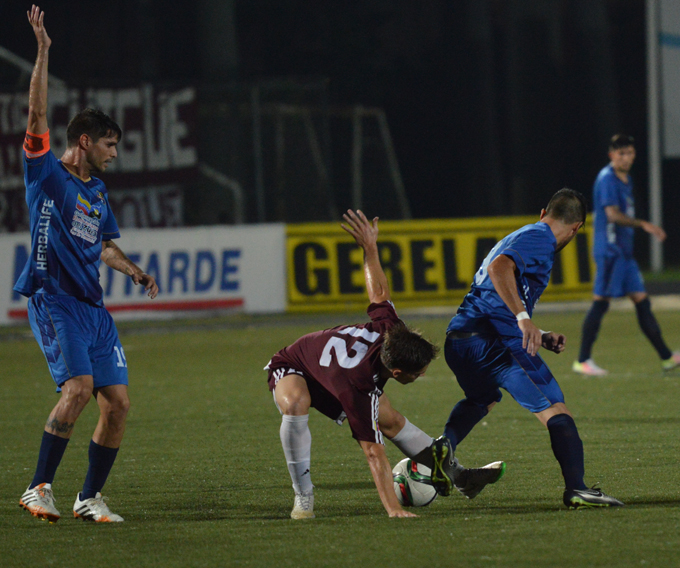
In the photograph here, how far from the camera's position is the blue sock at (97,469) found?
218 inches

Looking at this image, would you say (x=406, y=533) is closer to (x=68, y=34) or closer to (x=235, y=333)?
(x=235, y=333)

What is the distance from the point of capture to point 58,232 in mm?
5520

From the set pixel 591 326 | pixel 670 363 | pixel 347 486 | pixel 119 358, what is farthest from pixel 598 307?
pixel 119 358

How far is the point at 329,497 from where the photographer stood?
5.94 m

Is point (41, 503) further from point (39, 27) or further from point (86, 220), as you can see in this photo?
point (39, 27)

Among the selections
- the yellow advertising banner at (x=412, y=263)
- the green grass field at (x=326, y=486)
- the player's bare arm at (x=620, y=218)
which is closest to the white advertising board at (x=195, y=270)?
the yellow advertising banner at (x=412, y=263)

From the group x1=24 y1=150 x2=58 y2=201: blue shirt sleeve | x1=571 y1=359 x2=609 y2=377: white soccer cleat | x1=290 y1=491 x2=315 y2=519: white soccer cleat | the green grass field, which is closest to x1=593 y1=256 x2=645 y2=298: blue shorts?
x1=571 y1=359 x2=609 y2=377: white soccer cleat

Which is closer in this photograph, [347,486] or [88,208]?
[88,208]

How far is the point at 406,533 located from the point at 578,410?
161 inches

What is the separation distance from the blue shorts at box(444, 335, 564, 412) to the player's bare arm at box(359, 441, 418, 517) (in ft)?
2.39

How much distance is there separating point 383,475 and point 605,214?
20.1 feet

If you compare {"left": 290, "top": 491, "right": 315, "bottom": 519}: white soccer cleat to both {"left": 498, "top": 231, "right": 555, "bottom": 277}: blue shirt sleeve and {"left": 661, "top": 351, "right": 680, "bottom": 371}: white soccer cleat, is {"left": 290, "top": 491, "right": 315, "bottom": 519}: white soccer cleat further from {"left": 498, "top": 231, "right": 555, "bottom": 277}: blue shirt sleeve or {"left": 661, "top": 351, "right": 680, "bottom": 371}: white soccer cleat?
{"left": 661, "top": 351, "right": 680, "bottom": 371}: white soccer cleat

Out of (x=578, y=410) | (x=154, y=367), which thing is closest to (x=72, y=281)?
(x=578, y=410)

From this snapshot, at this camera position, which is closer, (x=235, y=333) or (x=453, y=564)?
(x=453, y=564)
